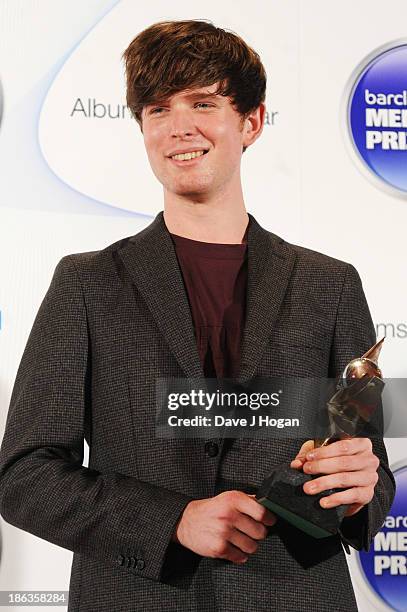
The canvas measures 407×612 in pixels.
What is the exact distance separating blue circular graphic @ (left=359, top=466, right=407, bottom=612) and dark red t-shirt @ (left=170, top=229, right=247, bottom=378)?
27.3 inches

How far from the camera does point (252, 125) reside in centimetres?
154

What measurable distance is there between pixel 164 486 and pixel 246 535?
0.60ft

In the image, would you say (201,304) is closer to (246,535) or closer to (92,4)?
(246,535)

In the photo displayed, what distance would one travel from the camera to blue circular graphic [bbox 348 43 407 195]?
6.04 ft

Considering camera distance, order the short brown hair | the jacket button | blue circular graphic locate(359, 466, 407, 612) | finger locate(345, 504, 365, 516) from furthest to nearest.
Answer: blue circular graphic locate(359, 466, 407, 612)
the short brown hair
the jacket button
finger locate(345, 504, 365, 516)

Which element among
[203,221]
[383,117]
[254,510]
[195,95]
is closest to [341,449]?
[254,510]

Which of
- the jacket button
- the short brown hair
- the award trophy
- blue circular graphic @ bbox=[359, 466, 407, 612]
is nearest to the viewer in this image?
the award trophy

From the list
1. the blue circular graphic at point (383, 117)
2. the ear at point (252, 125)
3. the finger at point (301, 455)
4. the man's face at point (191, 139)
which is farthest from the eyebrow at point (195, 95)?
the finger at point (301, 455)

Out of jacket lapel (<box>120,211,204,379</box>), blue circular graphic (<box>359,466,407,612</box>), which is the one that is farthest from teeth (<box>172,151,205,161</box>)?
blue circular graphic (<box>359,466,407,612</box>)

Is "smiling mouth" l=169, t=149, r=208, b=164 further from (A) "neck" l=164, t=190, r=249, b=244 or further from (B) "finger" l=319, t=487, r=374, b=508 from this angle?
(B) "finger" l=319, t=487, r=374, b=508

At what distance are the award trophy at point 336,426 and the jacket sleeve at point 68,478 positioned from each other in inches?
6.8

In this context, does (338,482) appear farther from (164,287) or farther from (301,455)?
(164,287)

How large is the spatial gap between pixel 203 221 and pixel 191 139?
0.43 ft

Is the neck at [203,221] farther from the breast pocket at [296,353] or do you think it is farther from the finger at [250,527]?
the finger at [250,527]
